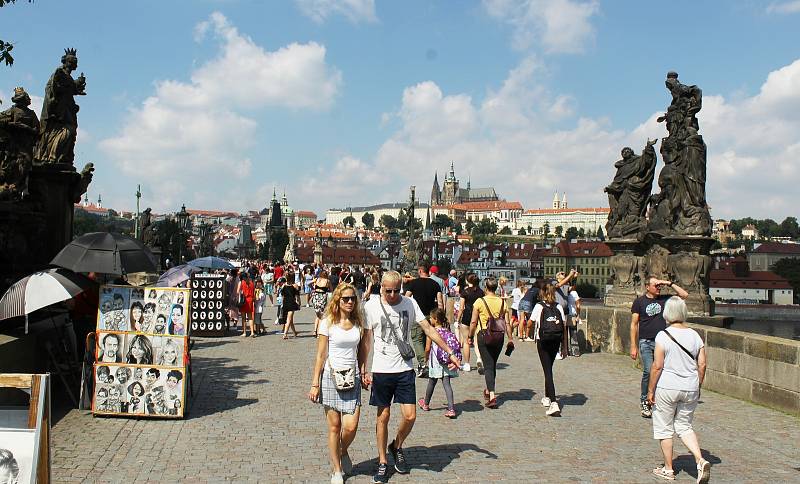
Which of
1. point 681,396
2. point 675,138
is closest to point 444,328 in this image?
point 681,396

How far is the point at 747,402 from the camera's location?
9.14 metres

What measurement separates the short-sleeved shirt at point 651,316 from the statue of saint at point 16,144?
25.0 feet

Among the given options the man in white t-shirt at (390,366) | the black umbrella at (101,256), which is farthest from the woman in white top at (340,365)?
the black umbrella at (101,256)

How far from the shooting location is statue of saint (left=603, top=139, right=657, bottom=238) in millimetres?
14344

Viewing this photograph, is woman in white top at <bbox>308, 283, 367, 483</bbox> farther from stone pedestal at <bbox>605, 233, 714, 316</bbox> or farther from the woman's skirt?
stone pedestal at <bbox>605, 233, 714, 316</bbox>

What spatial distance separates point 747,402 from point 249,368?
730 cm

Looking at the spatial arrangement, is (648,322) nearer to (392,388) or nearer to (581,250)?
(392,388)

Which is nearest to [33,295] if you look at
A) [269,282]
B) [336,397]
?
[336,397]

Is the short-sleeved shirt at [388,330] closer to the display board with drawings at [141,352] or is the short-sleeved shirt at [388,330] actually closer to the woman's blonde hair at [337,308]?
the woman's blonde hair at [337,308]

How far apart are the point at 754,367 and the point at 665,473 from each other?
397 cm

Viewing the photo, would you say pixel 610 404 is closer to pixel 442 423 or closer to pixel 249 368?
pixel 442 423

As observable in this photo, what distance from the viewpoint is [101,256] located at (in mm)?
8516

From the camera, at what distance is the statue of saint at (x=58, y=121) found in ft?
36.2

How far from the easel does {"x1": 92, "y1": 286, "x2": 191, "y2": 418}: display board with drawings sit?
3928 millimetres
